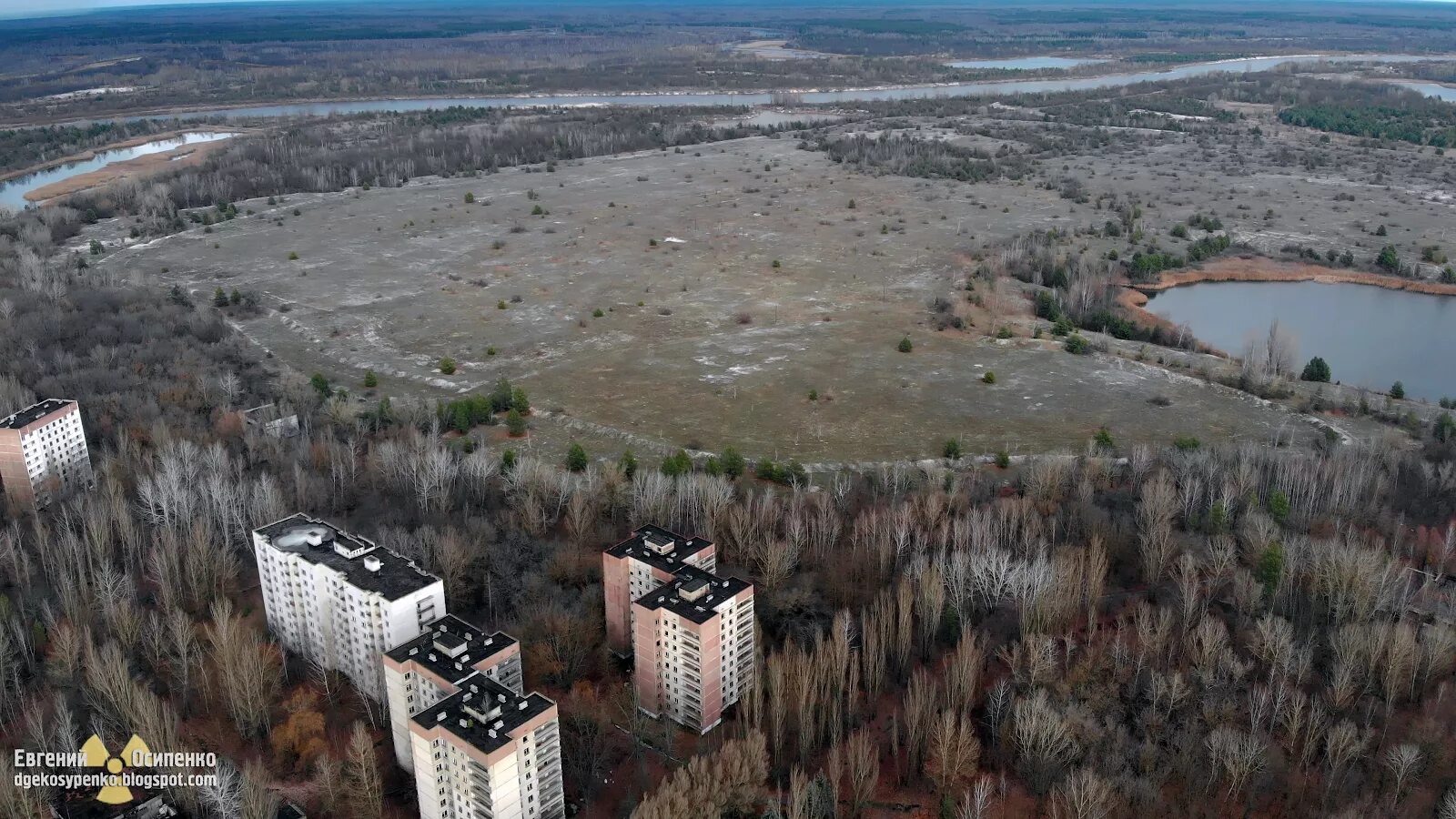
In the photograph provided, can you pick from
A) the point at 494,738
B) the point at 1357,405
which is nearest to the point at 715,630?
the point at 494,738

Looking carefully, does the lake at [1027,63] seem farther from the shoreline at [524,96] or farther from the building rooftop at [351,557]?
the building rooftop at [351,557]

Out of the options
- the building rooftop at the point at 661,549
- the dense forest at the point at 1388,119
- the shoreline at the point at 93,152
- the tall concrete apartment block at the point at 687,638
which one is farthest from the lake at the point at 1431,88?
the tall concrete apartment block at the point at 687,638

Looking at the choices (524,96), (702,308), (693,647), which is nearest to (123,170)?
(524,96)

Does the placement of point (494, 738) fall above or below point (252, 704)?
above

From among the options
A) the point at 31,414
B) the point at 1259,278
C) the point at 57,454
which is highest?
the point at 31,414

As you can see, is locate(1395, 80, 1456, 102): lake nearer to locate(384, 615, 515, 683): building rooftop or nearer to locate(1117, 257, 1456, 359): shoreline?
locate(1117, 257, 1456, 359): shoreline

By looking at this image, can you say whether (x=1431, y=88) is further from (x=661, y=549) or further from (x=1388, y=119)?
(x=661, y=549)

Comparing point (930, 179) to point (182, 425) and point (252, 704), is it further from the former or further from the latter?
point (252, 704)
